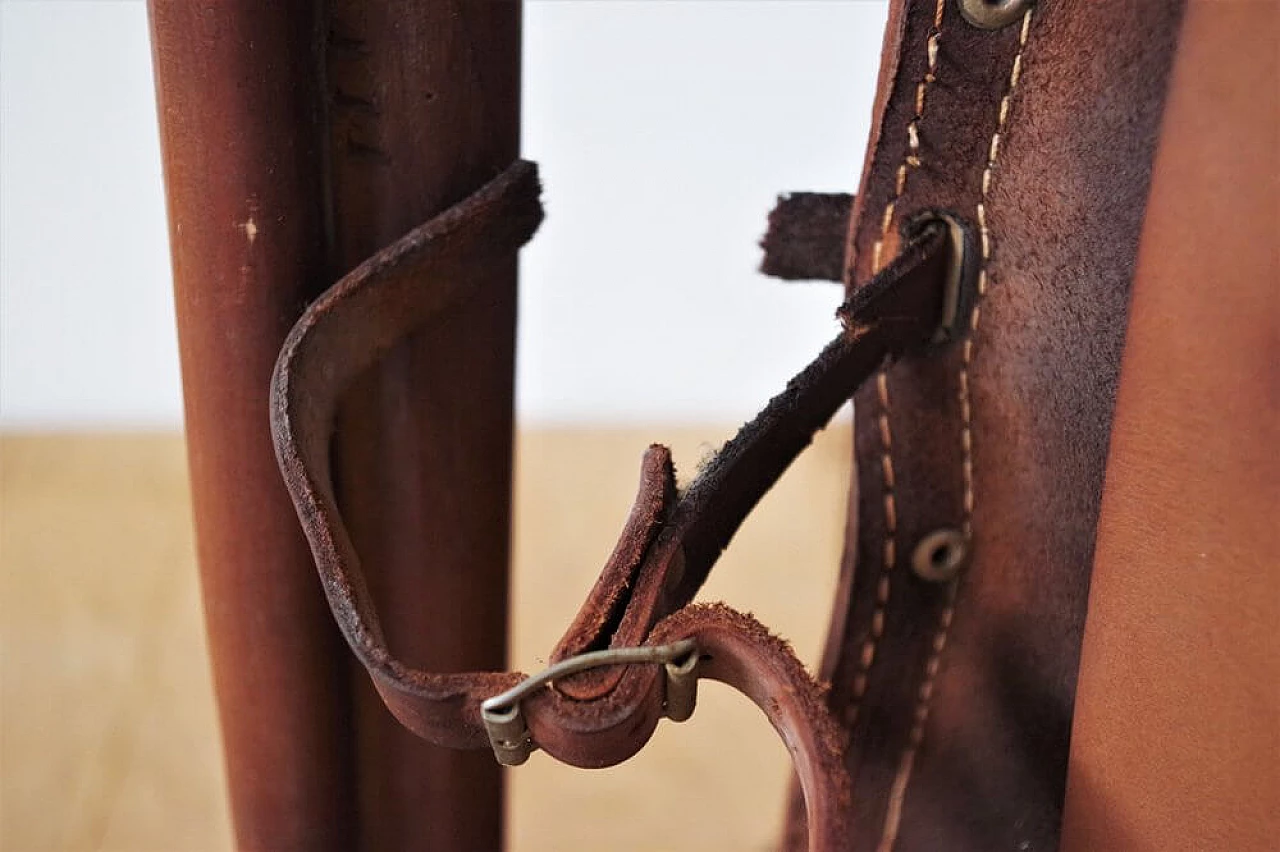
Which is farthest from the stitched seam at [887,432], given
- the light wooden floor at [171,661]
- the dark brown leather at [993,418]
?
the light wooden floor at [171,661]

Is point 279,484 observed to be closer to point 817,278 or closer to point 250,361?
point 250,361

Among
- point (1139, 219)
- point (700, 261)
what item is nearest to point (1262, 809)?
point (1139, 219)

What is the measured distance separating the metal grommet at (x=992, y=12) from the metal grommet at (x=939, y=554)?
15cm

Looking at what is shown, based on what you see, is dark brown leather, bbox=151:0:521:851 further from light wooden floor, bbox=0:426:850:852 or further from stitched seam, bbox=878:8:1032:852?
light wooden floor, bbox=0:426:850:852

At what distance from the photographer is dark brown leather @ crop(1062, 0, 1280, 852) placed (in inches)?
9.4

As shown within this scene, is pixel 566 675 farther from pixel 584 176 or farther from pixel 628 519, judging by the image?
pixel 584 176

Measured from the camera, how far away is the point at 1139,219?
11.6 inches

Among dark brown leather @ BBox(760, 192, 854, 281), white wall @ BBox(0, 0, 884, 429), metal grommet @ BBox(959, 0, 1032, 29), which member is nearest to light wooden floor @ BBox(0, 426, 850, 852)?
white wall @ BBox(0, 0, 884, 429)

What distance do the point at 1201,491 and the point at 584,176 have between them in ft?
2.20

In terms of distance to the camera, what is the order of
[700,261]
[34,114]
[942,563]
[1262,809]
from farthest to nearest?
1. [700,261]
2. [34,114]
3. [942,563]
4. [1262,809]

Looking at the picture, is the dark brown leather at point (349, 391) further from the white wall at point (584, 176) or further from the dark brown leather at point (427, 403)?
the white wall at point (584, 176)

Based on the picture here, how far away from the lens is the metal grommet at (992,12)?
0.99ft

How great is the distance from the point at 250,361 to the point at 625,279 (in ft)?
2.09

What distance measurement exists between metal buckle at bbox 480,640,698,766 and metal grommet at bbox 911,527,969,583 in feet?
0.40
